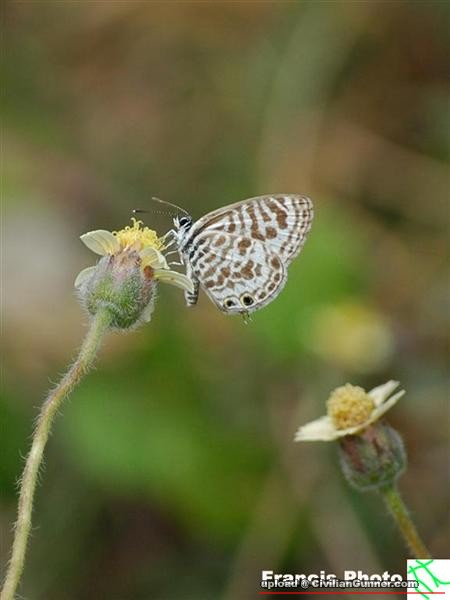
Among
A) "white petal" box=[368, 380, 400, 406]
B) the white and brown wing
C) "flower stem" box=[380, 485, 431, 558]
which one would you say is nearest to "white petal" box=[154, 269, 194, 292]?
the white and brown wing

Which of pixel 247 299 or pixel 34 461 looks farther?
pixel 247 299

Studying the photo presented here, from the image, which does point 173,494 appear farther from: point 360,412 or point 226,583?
point 360,412

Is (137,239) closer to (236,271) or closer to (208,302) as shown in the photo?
(236,271)

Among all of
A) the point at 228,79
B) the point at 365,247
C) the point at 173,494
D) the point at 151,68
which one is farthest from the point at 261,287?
the point at 151,68

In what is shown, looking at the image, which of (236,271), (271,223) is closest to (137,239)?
(236,271)

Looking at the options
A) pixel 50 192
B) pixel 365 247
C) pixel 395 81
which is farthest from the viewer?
pixel 395 81

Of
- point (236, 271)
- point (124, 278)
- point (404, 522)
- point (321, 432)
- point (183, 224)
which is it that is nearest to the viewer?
point (404, 522)

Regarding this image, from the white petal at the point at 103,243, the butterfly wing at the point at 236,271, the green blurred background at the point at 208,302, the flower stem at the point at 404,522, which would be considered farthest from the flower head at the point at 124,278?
the green blurred background at the point at 208,302

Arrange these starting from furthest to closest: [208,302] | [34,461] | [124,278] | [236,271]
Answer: [208,302], [236,271], [124,278], [34,461]
